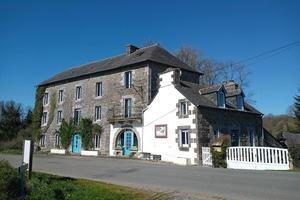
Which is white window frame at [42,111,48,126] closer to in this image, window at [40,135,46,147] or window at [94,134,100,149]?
window at [40,135,46,147]

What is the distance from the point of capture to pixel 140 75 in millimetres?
25859

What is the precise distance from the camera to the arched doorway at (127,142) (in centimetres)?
2506

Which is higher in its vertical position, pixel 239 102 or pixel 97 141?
pixel 239 102

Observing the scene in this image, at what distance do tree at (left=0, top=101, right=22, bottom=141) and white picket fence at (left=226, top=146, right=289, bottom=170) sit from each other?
32.9 meters

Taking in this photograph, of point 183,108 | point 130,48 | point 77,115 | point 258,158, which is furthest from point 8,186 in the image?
point 77,115

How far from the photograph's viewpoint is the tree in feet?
137

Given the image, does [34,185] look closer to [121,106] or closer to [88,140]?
[121,106]

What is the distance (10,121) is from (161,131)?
28.4 m

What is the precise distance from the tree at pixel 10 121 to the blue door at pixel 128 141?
22476 millimetres

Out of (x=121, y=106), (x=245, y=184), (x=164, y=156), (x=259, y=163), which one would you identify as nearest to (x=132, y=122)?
(x=121, y=106)

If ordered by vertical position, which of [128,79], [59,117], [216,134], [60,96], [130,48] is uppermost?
[130,48]

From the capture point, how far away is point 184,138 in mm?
Result: 21203

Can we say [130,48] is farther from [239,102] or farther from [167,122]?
[239,102]

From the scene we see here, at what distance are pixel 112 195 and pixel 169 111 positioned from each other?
1502 centimetres
